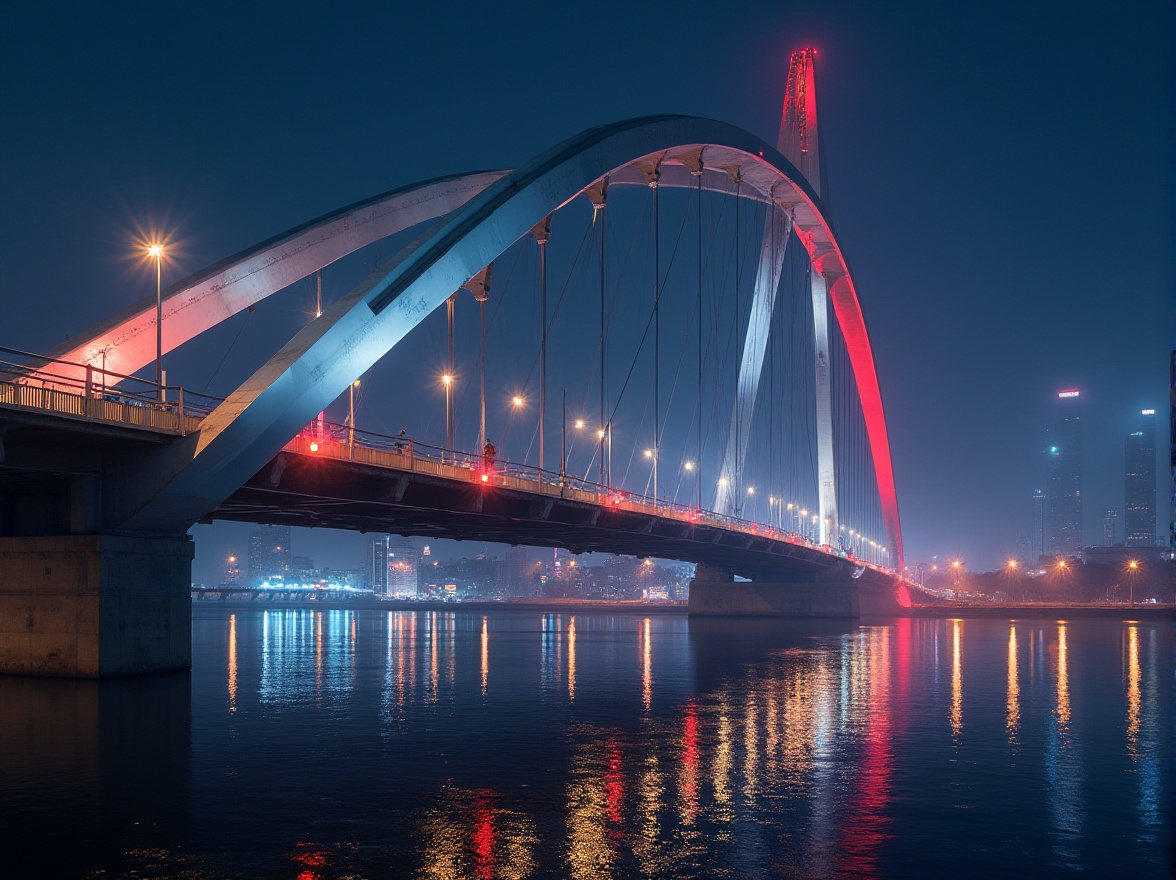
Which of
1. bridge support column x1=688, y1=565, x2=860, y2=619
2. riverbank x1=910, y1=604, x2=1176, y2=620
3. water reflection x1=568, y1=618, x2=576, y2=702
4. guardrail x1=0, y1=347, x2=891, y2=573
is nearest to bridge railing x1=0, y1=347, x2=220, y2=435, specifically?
guardrail x1=0, y1=347, x2=891, y2=573

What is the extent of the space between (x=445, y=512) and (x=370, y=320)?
44.6 ft

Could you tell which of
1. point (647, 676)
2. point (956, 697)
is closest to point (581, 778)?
point (956, 697)

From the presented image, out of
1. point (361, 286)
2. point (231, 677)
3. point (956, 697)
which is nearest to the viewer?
point (956, 697)

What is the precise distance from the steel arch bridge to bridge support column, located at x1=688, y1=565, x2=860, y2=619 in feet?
160

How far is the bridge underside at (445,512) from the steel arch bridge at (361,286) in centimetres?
422

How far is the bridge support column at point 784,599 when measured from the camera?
105 meters

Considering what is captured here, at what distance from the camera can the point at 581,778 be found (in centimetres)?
1828

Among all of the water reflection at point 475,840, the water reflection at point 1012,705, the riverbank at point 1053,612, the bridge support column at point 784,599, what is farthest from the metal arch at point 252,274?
the riverbank at point 1053,612

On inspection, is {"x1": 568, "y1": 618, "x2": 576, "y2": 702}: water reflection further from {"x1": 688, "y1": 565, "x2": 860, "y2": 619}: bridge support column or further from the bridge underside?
{"x1": 688, "y1": 565, "x2": 860, "y2": 619}: bridge support column

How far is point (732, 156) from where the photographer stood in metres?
61.3

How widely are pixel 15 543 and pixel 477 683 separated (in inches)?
538

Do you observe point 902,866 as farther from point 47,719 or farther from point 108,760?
point 47,719

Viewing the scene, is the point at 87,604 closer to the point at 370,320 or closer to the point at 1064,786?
the point at 370,320

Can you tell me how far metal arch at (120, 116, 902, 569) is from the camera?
3017cm
